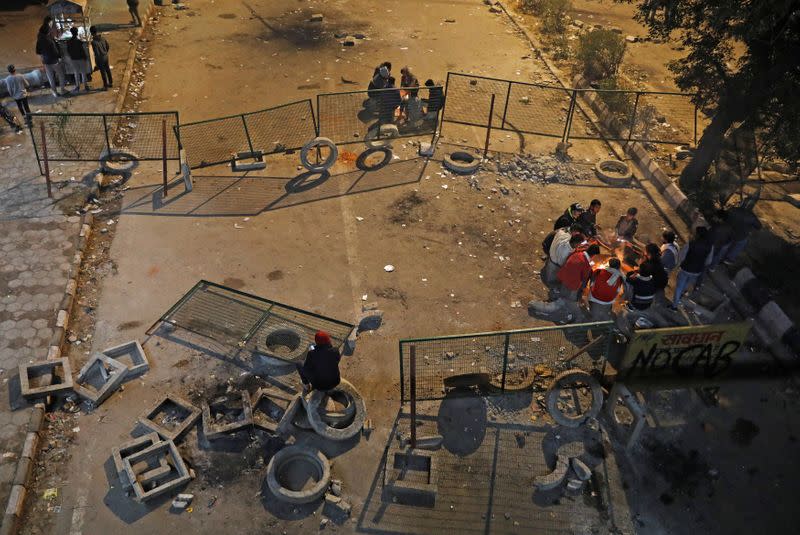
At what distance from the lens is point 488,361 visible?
336 inches

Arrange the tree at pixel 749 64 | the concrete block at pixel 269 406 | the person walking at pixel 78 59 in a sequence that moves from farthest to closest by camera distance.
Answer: the person walking at pixel 78 59, the tree at pixel 749 64, the concrete block at pixel 269 406

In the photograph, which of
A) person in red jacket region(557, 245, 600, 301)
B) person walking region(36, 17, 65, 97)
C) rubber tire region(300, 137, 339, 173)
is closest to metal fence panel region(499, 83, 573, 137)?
rubber tire region(300, 137, 339, 173)

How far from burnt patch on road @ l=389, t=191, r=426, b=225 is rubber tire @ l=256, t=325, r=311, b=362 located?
3461mm

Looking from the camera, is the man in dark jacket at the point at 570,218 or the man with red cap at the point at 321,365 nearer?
the man with red cap at the point at 321,365

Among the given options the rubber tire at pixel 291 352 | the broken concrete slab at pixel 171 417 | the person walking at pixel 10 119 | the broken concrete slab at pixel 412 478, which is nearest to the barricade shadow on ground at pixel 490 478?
the broken concrete slab at pixel 412 478

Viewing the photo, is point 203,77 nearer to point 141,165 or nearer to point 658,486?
point 141,165

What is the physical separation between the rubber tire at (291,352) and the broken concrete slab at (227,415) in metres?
0.70

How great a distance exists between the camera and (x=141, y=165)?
1262 centimetres

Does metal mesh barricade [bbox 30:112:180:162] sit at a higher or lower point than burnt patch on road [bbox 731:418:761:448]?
higher

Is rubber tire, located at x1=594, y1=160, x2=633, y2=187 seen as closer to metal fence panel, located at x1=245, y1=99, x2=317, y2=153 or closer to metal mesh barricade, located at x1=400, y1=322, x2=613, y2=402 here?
metal mesh barricade, located at x1=400, y1=322, x2=613, y2=402

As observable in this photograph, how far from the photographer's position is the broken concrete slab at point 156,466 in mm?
7016

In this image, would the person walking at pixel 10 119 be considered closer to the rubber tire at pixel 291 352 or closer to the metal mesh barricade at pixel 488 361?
the rubber tire at pixel 291 352

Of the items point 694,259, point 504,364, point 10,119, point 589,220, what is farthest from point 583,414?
point 10,119

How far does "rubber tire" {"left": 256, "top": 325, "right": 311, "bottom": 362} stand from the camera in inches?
339
